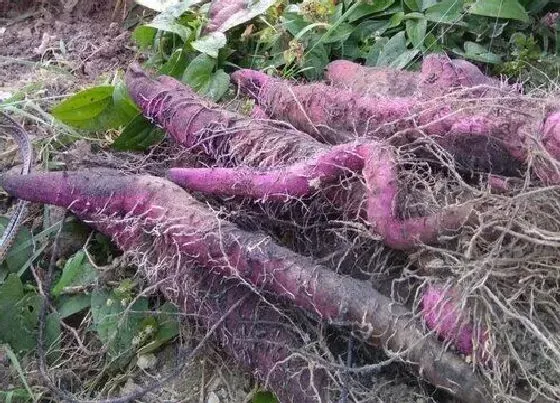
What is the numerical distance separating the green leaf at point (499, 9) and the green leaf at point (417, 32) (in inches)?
4.3

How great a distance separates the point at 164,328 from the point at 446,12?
0.96 metres

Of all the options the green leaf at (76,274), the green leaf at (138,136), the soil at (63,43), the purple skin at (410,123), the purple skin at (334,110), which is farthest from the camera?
the soil at (63,43)

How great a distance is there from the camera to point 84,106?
149 cm

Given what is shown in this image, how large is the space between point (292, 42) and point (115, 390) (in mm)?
870

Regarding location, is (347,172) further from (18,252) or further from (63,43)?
(63,43)

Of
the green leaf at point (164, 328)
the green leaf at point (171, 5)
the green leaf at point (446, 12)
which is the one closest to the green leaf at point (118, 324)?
the green leaf at point (164, 328)

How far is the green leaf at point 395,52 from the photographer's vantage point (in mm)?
1527

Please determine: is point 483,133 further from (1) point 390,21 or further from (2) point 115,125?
(2) point 115,125

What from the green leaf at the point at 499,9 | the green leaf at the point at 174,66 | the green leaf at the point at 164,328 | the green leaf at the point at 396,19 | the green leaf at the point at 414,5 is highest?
the green leaf at the point at 499,9

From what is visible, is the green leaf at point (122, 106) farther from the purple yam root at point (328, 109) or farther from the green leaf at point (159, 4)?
the green leaf at point (159, 4)

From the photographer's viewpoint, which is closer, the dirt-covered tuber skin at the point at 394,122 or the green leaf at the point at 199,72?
the dirt-covered tuber skin at the point at 394,122

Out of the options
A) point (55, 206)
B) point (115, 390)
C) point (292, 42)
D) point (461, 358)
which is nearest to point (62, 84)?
point (55, 206)

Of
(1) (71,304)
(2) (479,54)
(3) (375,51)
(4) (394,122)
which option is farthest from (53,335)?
(2) (479,54)

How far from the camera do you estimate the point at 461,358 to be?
3.05ft
